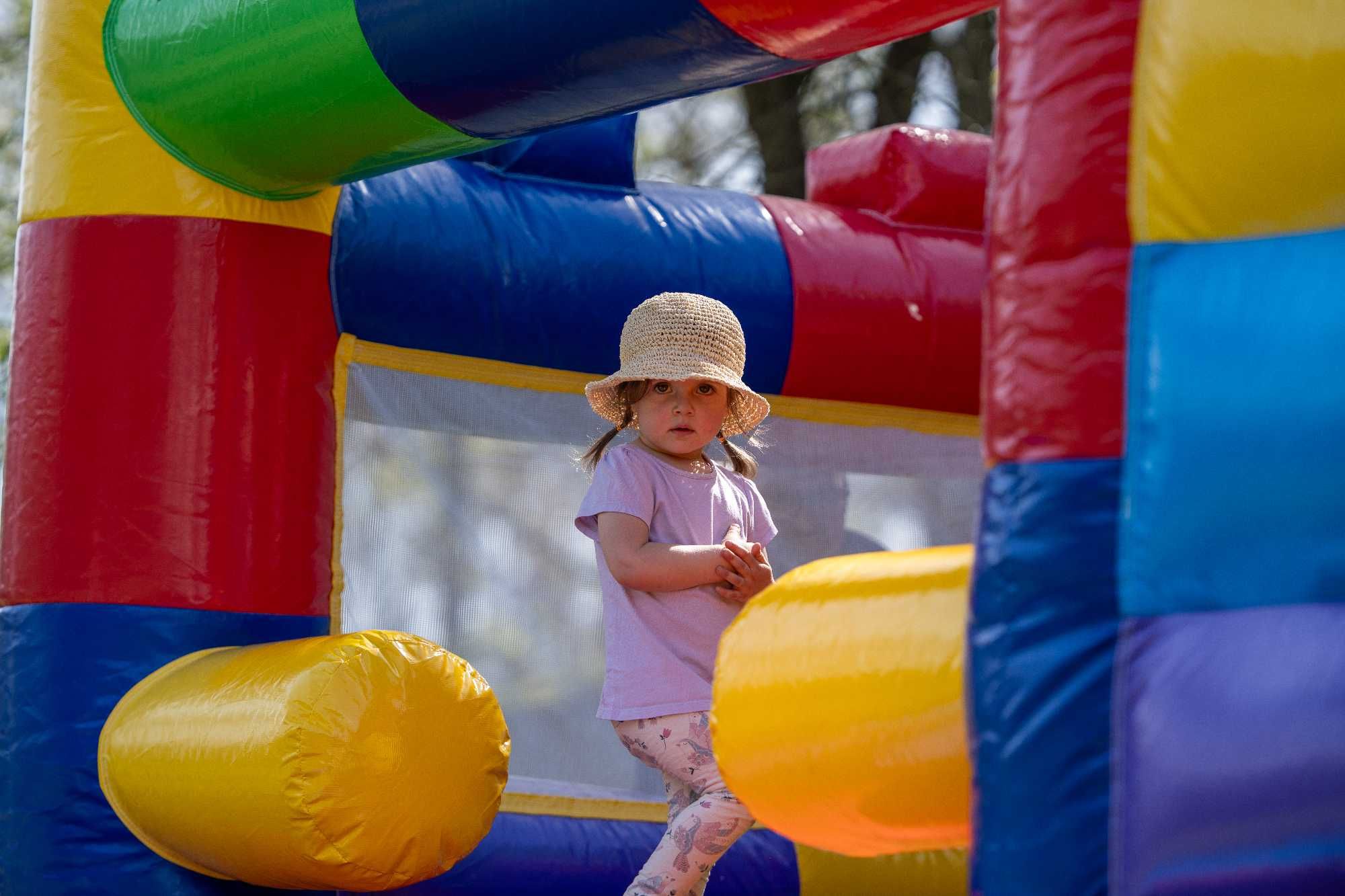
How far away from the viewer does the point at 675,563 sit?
241 cm

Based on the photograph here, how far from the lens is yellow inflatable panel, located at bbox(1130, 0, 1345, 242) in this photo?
4.25 ft

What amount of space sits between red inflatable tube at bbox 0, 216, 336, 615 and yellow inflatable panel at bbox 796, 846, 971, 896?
3.67 feet

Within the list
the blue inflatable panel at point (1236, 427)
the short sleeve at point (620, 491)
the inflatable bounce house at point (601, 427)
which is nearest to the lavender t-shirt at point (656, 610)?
the short sleeve at point (620, 491)

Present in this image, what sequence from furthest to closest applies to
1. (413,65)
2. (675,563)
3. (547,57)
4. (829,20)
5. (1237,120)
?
1. (675,563)
2. (413,65)
3. (547,57)
4. (829,20)
5. (1237,120)

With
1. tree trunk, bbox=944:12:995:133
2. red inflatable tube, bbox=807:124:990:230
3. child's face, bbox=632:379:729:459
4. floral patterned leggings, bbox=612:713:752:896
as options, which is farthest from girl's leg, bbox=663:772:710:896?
tree trunk, bbox=944:12:995:133

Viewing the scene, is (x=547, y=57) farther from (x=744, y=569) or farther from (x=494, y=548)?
(x=494, y=548)

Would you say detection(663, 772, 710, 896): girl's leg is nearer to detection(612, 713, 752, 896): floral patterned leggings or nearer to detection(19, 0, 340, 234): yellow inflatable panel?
detection(612, 713, 752, 896): floral patterned leggings

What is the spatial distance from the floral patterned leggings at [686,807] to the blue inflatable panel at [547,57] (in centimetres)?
91

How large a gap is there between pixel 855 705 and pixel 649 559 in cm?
95

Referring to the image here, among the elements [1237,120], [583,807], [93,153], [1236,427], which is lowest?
[583,807]

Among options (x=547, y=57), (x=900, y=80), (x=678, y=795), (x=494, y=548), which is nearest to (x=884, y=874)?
(x=678, y=795)

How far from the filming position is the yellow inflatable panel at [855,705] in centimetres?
147

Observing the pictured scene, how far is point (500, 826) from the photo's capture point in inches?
116

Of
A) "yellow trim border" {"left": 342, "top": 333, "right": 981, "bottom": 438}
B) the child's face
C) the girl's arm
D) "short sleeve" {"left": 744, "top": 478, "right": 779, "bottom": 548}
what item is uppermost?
"yellow trim border" {"left": 342, "top": 333, "right": 981, "bottom": 438}
